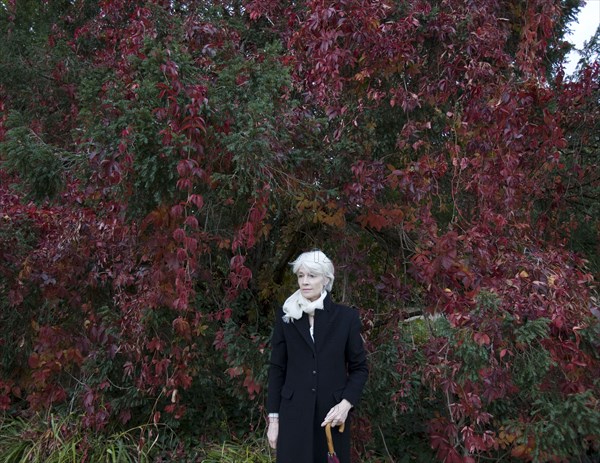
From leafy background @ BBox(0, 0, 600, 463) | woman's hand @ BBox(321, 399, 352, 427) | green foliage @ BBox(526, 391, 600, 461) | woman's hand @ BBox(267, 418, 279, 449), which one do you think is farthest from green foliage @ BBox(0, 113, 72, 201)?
green foliage @ BBox(526, 391, 600, 461)

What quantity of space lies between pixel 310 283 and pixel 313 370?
1.35 ft

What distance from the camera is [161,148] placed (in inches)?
132

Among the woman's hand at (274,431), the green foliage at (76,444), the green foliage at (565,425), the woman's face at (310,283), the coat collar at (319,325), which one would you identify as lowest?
the green foliage at (76,444)

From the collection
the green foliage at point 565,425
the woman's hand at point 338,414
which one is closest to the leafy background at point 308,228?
the green foliage at point 565,425

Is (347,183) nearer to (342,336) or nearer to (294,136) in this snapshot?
(294,136)

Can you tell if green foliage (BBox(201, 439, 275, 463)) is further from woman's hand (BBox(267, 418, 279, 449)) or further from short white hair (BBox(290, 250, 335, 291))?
short white hair (BBox(290, 250, 335, 291))

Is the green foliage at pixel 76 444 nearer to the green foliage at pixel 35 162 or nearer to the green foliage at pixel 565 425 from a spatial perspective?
the green foliage at pixel 35 162

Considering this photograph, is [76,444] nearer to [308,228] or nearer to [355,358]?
[308,228]

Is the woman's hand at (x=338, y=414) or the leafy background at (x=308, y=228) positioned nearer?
the woman's hand at (x=338, y=414)

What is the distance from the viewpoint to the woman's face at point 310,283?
122 inches

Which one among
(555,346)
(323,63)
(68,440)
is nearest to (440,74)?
(323,63)

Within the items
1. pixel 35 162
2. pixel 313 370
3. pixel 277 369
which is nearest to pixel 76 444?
pixel 35 162

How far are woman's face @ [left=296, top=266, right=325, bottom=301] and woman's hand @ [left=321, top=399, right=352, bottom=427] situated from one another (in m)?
0.51

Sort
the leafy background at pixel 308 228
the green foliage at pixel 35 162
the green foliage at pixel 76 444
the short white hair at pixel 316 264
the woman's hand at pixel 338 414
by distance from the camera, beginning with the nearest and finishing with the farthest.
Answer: the woman's hand at pixel 338 414 < the short white hair at pixel 316 264 < the leafy background at pixel 308 228 < the green foliage at pixel 35 162 < the green foliage at pixel 76 444
